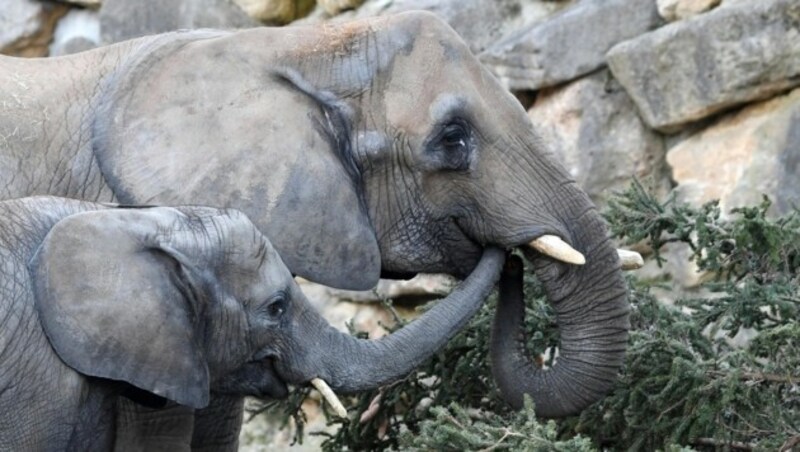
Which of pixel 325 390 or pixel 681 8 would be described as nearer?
pixel 325 390

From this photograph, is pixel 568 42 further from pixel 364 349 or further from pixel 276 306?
pixel 276 306

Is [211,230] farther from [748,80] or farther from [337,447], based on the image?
[748,80]

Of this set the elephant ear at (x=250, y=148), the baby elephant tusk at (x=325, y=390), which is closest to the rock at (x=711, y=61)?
the elephant ear at (x=250, y=148)

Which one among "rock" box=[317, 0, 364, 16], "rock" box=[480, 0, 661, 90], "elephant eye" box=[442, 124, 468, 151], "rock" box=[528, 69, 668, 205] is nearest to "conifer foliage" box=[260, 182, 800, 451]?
"elephant eye" box=[442, 124, 468, 151]

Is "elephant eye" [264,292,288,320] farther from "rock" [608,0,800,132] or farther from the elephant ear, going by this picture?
"rock" [608,0,800,132]

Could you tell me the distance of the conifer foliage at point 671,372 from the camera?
5.72 m

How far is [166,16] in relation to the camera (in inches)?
351

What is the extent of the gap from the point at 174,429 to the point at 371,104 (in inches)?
37.3

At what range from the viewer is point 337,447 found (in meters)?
6.83

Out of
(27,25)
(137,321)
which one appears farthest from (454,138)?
(27,25)

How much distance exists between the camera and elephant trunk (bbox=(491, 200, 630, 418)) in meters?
5.78

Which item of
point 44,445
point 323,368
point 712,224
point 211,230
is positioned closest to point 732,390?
point 712,224

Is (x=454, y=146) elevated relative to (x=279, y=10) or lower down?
elevated

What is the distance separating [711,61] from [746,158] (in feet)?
1.10
